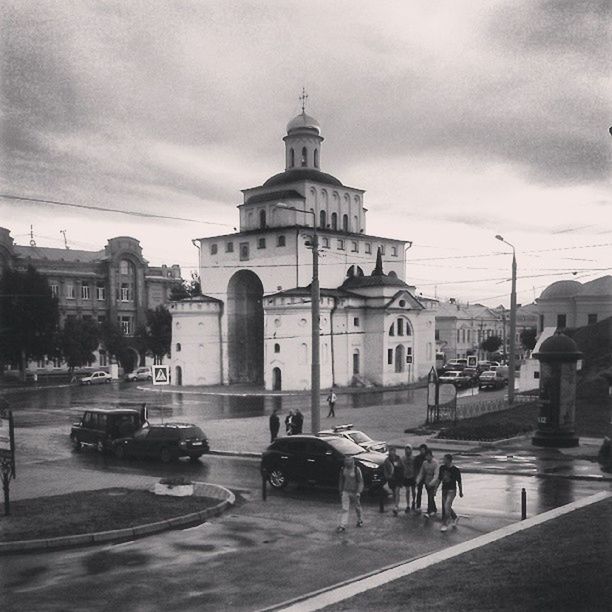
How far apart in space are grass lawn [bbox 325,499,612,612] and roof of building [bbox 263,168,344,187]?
59490mm

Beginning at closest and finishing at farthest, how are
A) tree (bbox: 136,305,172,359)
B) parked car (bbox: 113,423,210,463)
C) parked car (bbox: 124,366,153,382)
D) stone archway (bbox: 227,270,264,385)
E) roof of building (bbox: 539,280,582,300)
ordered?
parked car (bbox: 113,423,210,463)
roof of building (bbox: 539,280,582,300)
stone archway (bbox: 227,270,264,385)
parked car (bbox: 124,366,153,382)
tree (bbox: 136,305,172,359)

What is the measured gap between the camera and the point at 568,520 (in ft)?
45.6

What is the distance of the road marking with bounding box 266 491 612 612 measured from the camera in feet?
31.4

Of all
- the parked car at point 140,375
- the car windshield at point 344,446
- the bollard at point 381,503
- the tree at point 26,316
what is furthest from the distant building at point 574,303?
the bollard at point 381,503

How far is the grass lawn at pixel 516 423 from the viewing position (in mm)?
27608

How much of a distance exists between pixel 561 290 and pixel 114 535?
2418 inches

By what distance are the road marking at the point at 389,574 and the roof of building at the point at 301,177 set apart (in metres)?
57.9

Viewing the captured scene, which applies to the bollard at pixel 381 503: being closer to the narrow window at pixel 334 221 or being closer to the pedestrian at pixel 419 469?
the pedestrian at pixel 419 469

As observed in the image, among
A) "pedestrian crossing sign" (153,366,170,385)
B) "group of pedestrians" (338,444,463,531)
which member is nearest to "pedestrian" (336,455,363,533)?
"group of pedestrians" (338,444,463,531)

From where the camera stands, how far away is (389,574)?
10.8m

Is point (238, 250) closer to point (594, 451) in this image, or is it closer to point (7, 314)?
point (7, 314)

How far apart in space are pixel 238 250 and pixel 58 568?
189 feet

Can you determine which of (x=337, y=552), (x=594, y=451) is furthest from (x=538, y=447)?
(x=337, y=552)

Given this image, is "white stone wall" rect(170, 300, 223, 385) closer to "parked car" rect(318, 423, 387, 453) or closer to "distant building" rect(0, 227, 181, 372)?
"distant building" rect(0, 227, 181, 372)
